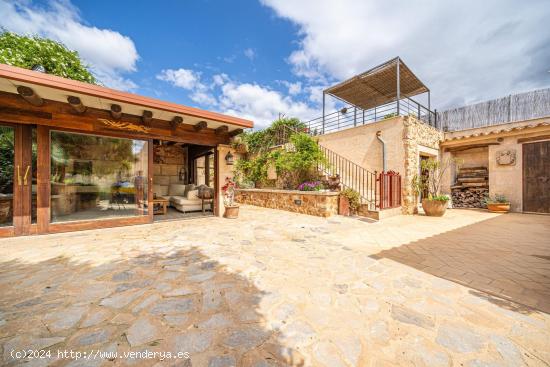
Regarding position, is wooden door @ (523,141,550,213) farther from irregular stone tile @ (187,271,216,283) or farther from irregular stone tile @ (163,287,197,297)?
irregular stone tile @ (163,287,197,297)

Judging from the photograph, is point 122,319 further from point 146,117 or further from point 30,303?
point 146,117

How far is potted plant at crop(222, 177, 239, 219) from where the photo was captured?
608 cm

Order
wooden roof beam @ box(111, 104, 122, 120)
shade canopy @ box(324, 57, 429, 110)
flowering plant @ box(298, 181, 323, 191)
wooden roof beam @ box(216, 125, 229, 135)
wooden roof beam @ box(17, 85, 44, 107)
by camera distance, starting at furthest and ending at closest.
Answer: shade canopy @ box(324, 57, 429, 110) → flowering plant @ box(298, 181, 323, 191) → wooden roof beam @ box(216, 125, 229, 135) → wooden roof beam @ box(111, 104, 122, 120) → wooden roof beam @ box(17, 85, 44, 107)

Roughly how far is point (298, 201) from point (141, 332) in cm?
601

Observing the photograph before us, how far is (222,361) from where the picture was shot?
1231 millimetres

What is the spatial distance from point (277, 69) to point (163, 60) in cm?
656

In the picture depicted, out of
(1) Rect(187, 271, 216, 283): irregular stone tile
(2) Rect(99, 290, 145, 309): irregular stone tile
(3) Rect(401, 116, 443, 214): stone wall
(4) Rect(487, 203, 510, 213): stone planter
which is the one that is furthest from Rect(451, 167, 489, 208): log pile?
(2) Rect(99, 290, 145, 309): irregular stone tile

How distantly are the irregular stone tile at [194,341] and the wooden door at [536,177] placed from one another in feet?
36.4

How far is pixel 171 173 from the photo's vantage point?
29.4ft

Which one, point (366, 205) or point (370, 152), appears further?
point (370, 152)

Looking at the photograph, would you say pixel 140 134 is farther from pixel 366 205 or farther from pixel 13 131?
pixel 366 205

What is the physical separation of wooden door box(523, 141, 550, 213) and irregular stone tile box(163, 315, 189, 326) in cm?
1120

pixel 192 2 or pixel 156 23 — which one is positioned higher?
pixel 192 2

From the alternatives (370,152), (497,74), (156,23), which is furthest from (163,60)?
(497,74)
